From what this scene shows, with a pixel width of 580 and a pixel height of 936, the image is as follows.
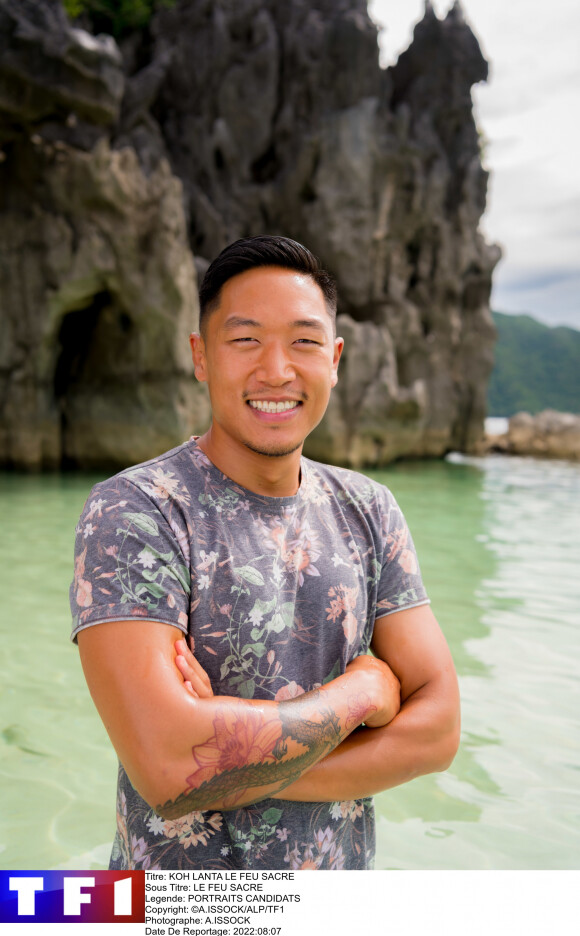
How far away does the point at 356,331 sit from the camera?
1755 centimetres

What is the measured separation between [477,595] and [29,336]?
1013 centimetres

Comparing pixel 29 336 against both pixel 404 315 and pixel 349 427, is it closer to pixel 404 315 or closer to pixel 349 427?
pixel 349 427

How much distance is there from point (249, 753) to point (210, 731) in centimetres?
8

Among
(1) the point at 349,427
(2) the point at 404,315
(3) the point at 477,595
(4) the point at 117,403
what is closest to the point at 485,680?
(3) the point at 477,595

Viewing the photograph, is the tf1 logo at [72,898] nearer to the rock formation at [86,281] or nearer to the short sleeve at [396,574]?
the short sleeve at [396,574]

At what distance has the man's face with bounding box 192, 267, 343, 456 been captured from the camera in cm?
155

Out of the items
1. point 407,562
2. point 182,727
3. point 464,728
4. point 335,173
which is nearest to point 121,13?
point 335,173

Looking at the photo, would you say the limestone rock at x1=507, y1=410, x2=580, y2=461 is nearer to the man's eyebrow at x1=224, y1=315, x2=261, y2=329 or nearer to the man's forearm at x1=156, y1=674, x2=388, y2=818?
the man's eyebrow at x1=224, y1=315, x2=261, y2=329

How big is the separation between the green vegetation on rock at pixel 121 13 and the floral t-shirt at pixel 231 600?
1887 cm

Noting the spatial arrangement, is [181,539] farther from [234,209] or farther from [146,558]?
[234,209]

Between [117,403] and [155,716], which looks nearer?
[155,716]

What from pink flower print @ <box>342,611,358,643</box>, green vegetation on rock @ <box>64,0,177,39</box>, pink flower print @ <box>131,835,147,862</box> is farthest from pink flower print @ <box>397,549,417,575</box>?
green vegetation on rock @ <box>64,0,177,39</box>

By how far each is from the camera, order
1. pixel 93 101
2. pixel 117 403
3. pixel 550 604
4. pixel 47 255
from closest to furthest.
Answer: pixel 550 604 → pixel 93 101 → pixel 47 255 → pixel 117 403

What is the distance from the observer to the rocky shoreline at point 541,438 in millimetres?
22641
